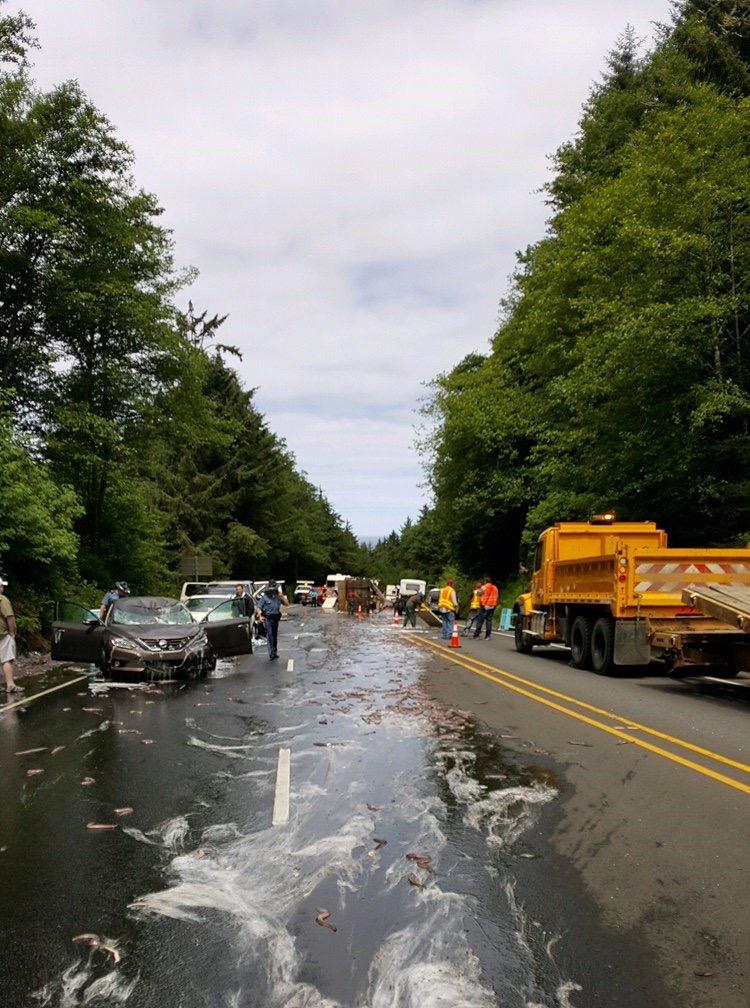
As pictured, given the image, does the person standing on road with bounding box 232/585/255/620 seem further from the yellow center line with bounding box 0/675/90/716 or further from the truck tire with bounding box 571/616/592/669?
the truck tire with bounding box 571/616/592/669

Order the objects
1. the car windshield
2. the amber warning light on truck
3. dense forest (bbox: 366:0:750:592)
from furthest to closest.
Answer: dense forest (bbox: 366:0:750:592)
the amber warning light on truck
the car windshield

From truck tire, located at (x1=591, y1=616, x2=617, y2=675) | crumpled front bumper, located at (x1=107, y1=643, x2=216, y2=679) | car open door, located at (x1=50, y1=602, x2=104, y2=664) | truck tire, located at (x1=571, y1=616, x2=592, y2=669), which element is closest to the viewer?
crumpled front bumper, located at (x1=107, y1=643, x2=216, y2=679)

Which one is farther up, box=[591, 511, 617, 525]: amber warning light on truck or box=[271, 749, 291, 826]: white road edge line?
box=[591, 511, 617, 525]: amber warning light on truck

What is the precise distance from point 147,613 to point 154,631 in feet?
4.26

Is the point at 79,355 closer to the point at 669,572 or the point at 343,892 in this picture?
the point at 669,572

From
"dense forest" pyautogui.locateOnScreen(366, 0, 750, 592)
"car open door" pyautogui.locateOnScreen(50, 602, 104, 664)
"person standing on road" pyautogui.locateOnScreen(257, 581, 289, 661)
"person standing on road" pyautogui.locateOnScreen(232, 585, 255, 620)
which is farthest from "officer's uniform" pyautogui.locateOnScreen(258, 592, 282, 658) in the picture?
"dense forest" pyautogui.locateOnScreen(366, 0, 750, 592)

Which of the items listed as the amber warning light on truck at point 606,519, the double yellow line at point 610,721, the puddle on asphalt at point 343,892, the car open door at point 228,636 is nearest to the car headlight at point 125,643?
the car open door at point 228,636

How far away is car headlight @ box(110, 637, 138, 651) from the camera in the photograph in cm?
1428

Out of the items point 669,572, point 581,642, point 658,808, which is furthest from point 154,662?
point 658,808

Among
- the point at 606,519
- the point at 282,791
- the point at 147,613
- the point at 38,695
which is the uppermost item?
the point at 606,519

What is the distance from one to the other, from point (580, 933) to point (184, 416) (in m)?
30.9

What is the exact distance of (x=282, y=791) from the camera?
6.90 m

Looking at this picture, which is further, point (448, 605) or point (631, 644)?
point (448, 605)

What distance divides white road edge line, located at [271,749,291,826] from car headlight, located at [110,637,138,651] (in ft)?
21.2
